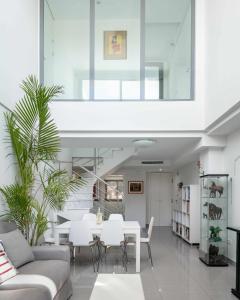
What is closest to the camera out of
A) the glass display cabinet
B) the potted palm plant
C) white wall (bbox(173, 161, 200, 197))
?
the potted palm plant

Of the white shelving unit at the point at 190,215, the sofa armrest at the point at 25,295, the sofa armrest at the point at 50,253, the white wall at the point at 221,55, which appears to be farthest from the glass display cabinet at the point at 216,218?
the sofa armrest at the point at 25,295

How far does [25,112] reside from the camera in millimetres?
5137

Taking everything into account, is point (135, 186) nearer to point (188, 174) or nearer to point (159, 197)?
point (159, 197)

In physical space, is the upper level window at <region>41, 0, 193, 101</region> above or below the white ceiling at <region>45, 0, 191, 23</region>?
below

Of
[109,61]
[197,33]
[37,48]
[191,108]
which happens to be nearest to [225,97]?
[191,108]

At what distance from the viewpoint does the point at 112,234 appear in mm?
6113

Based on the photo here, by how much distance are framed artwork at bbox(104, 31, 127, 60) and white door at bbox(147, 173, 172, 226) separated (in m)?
7.85

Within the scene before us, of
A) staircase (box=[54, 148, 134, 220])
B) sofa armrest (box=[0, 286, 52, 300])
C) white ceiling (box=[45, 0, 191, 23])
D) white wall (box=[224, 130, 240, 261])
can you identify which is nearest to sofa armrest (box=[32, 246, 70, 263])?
sofa armrest (box=[0, 286, 52, 300])

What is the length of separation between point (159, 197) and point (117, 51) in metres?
8.34

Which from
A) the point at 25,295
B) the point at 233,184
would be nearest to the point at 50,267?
the point at 25,295

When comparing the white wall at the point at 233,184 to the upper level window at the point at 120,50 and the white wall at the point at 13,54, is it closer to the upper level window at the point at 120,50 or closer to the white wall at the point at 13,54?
the upper level window at the point at 120,50

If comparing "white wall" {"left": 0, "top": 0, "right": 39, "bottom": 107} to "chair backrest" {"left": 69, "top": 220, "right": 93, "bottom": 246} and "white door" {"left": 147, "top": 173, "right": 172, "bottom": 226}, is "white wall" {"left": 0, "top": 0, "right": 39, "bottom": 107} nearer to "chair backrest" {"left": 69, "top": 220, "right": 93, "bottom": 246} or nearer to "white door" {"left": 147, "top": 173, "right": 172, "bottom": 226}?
"chair backrest" {"left": 69, "top": 220, "right": 93, "bottom": 246}

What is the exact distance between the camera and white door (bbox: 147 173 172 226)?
14109 millimetres

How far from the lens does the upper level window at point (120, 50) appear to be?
711cm
